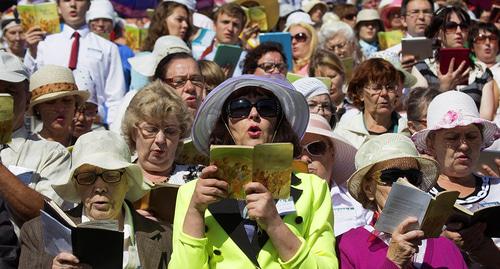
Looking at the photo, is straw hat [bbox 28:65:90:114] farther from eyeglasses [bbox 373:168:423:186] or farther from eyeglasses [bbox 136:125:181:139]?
eyeglasses [bbox 373:168:423:186]

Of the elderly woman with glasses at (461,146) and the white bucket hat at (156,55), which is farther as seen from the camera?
the white bucket hat at (156,55)

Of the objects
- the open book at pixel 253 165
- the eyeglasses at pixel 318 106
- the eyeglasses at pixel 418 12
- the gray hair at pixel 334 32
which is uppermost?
the open book at pixel 253 165

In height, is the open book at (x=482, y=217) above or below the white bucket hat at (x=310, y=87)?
above

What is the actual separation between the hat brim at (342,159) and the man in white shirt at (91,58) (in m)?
3.96

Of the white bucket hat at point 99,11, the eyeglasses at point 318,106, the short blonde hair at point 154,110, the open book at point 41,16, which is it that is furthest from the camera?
the white bucket hat at point 99,11

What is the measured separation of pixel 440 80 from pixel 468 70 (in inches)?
11.2

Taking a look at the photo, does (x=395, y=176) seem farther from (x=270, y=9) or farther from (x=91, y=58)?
(x=270, y=9)

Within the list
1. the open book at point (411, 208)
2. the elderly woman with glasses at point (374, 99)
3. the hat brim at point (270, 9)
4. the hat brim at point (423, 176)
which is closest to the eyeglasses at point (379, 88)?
the elderly woman with glasses at point (374, 99)

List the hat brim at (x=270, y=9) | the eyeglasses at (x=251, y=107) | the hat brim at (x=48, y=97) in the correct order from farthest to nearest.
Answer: the hat brim at (x=270, y=9), the hat brim at (x=48, y=97), the eyeglasses at (x=251, y=107)

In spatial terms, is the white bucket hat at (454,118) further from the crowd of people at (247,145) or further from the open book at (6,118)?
the open book at (6,118)

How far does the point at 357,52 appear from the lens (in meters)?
12.7

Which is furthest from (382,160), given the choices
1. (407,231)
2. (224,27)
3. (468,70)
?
(224,27)

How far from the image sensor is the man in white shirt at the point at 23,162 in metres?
6.95

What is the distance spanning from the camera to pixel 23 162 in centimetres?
773
